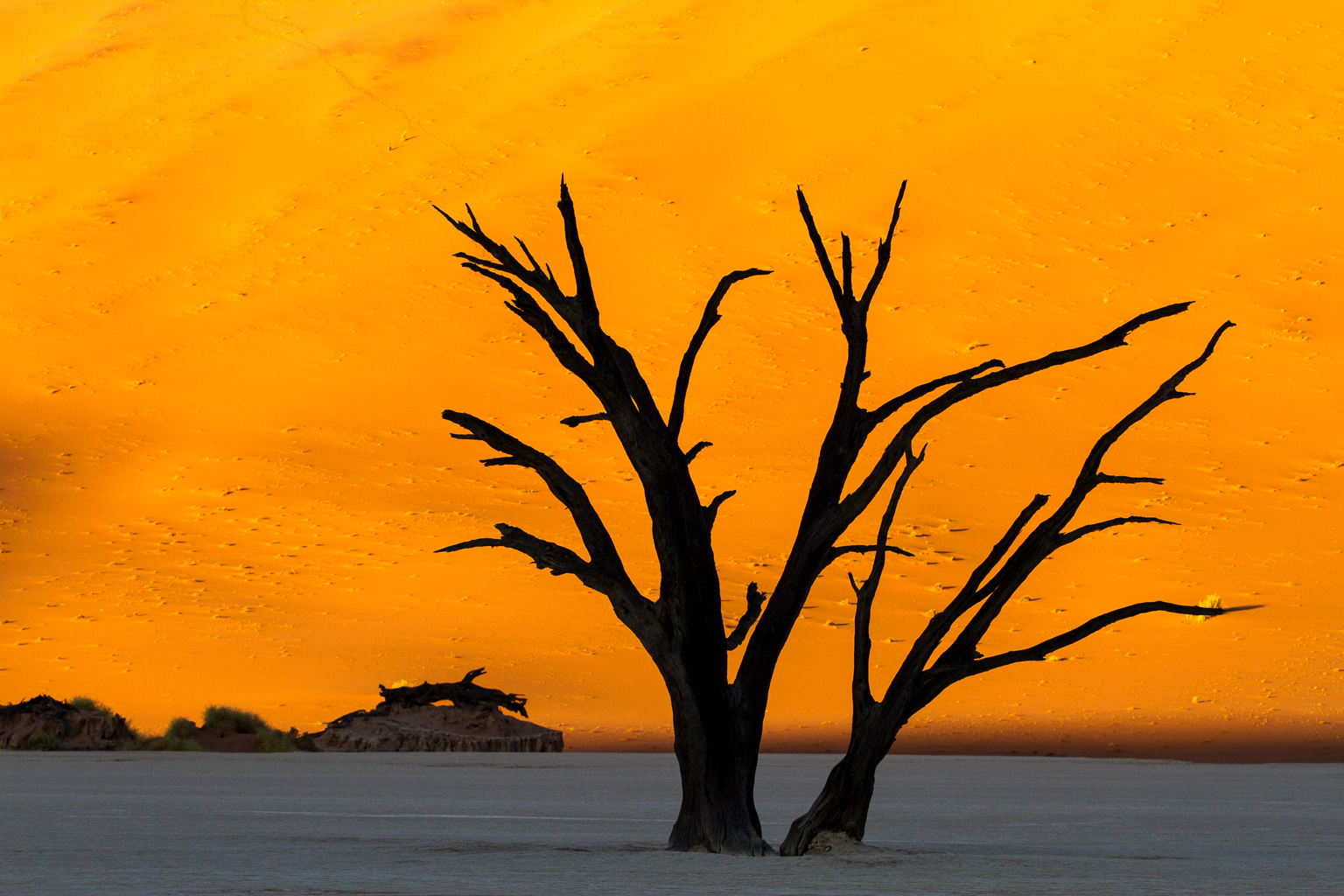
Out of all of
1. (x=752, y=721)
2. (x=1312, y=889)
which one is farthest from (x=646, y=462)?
(x=1312, y=889)

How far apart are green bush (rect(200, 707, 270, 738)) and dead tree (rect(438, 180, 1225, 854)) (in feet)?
66.6

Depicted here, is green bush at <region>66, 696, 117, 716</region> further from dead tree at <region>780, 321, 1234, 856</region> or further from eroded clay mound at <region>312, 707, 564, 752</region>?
dead tree at <region>780, 321, 1234, 856</region>

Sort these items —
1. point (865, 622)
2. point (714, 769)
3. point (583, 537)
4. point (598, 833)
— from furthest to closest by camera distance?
point (598, 833), point (865, 622), point (583, 537), point (714, 769)

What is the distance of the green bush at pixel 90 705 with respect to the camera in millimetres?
27844

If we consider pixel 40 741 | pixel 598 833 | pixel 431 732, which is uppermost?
pixel 431 732

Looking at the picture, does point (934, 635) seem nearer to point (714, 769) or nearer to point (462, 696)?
point (714, 769)

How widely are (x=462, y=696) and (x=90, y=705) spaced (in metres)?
7.04

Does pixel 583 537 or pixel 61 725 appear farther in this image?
pixel 61 725

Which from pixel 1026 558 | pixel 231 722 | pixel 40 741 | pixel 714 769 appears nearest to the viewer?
pixel 714 769

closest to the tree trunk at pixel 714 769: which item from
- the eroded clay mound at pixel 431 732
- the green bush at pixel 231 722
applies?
the eroded clay mound at pixel 431 732

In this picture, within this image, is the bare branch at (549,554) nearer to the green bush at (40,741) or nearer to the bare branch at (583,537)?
the bare branch at (583,537)

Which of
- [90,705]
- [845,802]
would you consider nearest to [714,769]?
[845,802]

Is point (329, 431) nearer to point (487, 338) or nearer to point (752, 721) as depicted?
point (487, 338)

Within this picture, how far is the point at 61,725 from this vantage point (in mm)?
26641
